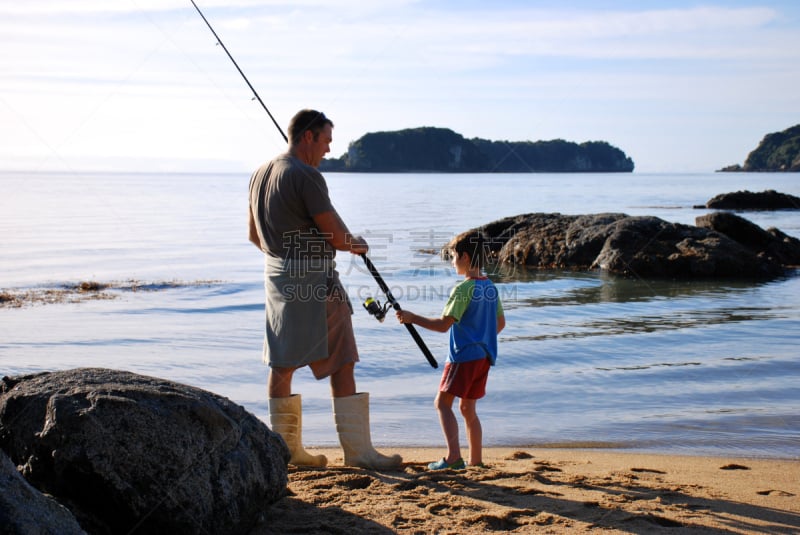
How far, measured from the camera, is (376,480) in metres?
4.05

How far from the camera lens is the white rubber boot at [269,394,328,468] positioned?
439 cm

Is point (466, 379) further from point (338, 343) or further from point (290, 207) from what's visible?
point (290, 207)

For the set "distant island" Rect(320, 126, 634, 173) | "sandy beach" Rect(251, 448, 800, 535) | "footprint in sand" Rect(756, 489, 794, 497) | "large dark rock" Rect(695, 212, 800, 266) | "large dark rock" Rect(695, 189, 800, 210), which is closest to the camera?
"sandy beach" Rect(251, 448, 800, 535)

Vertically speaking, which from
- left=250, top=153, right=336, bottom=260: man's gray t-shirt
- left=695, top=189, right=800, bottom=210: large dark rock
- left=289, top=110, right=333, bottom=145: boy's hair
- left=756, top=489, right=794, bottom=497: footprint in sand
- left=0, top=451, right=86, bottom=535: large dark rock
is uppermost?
left=695, top=189, right=800, bottom=210: large dark rock

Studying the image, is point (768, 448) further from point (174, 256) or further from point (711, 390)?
point (174, 256)

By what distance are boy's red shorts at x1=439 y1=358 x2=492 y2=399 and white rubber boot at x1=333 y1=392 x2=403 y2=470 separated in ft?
1.58

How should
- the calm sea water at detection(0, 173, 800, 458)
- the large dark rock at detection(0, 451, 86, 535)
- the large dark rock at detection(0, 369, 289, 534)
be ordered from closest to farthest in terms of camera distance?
1. the large dark rock at detection(0, 451, 86, 535)
2. the large dark rock at detection(0, 369, 289, 534)
3. the calm sea water at detection(0, 173, 800, 458)

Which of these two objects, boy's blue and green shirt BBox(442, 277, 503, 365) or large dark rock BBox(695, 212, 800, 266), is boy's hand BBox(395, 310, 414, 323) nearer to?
boy's blue and green shirt BBox(442, 277, 503, 365)

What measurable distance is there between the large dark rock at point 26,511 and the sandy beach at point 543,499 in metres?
0.96

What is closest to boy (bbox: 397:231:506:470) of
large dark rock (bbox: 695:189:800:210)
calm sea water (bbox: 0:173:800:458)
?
calm sea water (bbox: 0:173:800:458)

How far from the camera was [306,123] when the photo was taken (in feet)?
14.1

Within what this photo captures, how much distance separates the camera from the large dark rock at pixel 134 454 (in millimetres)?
2938

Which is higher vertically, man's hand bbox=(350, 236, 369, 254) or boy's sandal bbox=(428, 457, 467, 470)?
man's hand bbox=(350, 236, 369, 254)

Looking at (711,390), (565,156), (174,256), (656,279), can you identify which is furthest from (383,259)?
(565,156)
